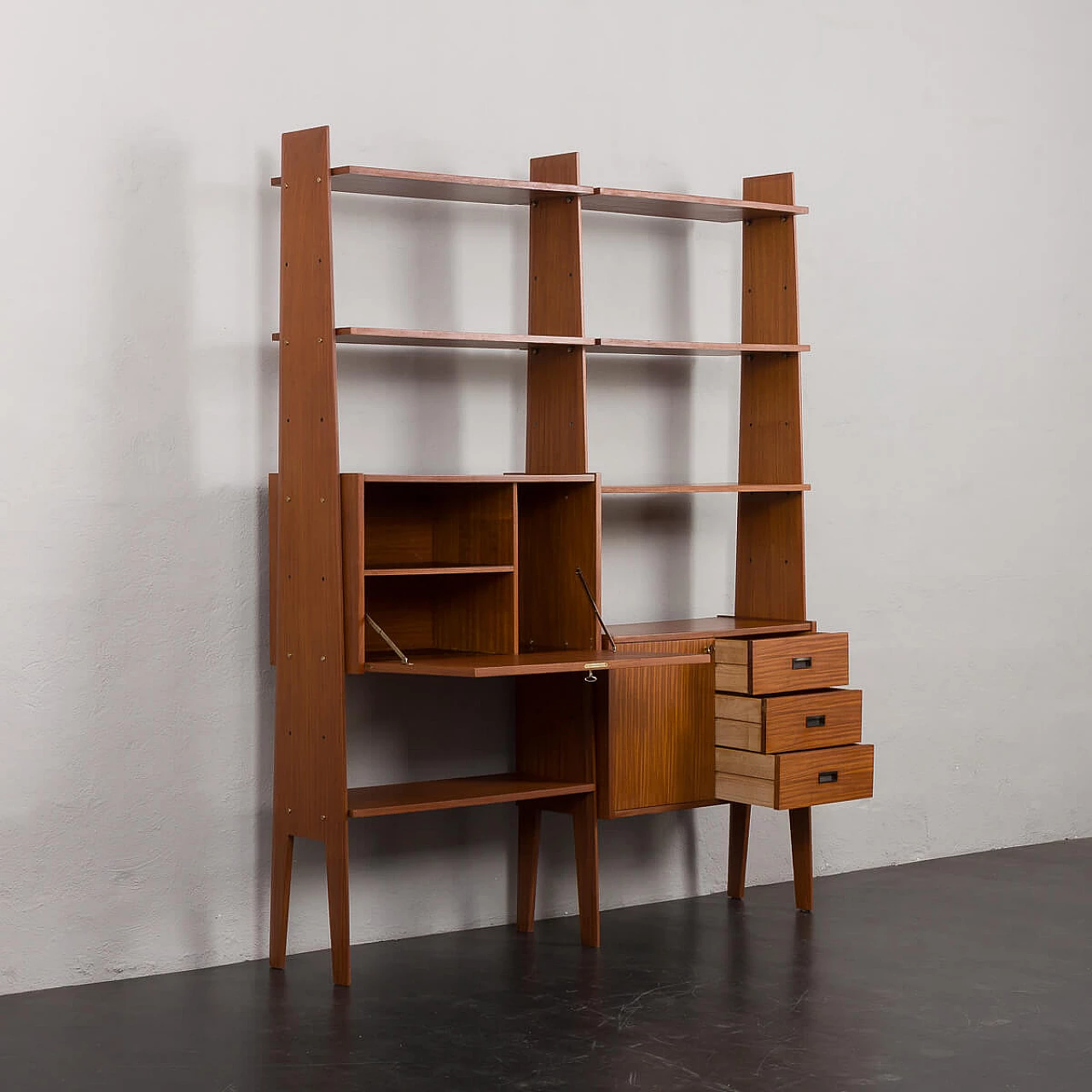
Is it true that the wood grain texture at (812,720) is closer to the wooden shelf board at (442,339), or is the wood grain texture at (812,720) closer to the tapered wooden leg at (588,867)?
the tapered wooden leg at (588,867)

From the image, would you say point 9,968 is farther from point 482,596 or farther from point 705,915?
point 705,915

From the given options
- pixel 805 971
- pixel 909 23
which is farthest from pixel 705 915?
pixel 909 23

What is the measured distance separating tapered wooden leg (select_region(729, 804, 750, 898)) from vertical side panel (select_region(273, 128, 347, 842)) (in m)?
1.59

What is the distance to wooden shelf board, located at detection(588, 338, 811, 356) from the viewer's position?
4738 mm

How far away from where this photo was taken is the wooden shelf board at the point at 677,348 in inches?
187

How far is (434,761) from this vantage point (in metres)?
4.91

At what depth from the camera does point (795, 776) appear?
189 inches

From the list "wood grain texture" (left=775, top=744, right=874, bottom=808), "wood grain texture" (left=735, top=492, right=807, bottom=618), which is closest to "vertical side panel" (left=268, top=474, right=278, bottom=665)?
"wood grain texture" (left=775, top=744, right=874, bottom=808)

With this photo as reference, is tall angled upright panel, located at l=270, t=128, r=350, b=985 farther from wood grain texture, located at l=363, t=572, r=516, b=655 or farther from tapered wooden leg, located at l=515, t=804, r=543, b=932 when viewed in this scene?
tapered wooden leg, located at l=515, t=804, r=543, b=932

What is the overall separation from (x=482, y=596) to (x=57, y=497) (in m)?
1.20

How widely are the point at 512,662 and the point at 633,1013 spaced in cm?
94

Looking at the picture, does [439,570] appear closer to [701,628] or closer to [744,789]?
[701,628]

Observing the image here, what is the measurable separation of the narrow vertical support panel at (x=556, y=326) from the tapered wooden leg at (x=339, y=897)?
128cm

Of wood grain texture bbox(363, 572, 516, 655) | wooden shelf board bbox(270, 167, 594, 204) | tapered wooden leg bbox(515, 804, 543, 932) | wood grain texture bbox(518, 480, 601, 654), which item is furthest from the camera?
tapered wooden leg bbox(515, 804, 543, 932)
